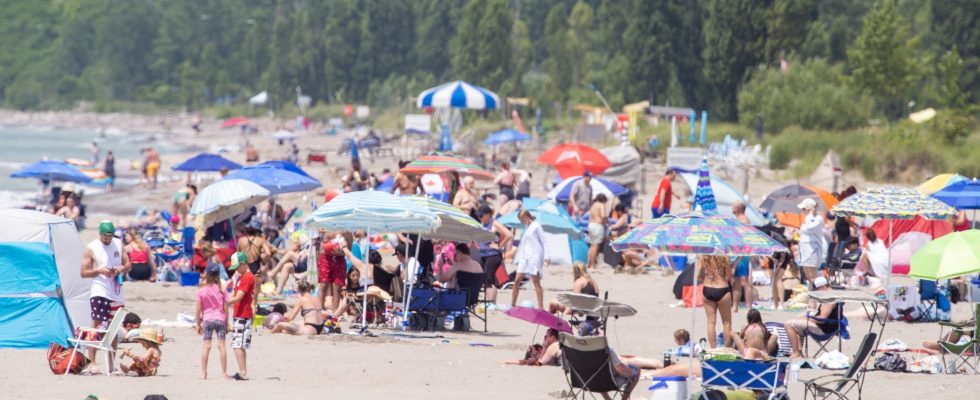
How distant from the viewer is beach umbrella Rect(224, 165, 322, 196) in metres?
17.5

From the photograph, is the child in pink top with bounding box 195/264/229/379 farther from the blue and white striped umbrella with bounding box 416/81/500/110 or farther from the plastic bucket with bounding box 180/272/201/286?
the blue and white striped umbrella with bounding box 416/81/500/110

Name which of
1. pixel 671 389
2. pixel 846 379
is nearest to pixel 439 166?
pixel 671 389

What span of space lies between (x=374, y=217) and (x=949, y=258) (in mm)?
5089

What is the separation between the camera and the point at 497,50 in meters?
66.8

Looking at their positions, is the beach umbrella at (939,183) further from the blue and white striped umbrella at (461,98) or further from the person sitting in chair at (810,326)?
the blue and white striped umbrella at (461,98)

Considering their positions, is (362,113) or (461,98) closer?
(461,98)

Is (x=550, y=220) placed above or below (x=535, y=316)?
above

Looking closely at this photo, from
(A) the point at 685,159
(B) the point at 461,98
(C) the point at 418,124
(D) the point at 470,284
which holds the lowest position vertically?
(D) the point at 470,284

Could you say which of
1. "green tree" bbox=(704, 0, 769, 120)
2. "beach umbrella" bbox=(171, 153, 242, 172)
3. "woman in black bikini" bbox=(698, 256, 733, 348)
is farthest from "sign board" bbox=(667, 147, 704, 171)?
"green tree" bbox=(704, 0, 769, 120)

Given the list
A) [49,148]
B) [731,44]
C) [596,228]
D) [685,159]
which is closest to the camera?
[596,228]

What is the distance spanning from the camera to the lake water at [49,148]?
133 ft

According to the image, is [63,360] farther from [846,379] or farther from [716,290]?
[846,379]

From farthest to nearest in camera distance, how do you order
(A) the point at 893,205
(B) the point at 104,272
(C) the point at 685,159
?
(C) the point at 685,159
(A) the point at 893,205
(B) the point at 104,272

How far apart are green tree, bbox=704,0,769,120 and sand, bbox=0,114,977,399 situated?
31.7m
